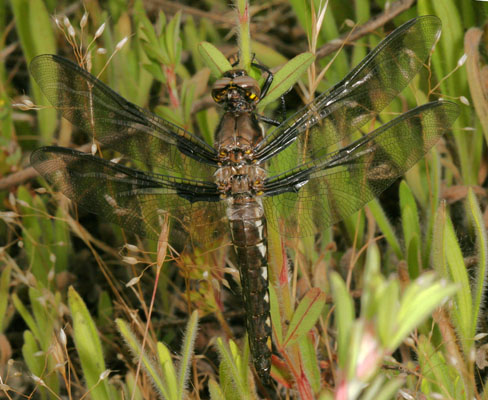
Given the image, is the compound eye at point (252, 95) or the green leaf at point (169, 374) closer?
the green leaf at point (169, 374)

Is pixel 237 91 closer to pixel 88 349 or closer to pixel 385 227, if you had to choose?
pixel 385 227

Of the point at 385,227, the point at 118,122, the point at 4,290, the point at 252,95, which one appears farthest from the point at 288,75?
the point at 4,290

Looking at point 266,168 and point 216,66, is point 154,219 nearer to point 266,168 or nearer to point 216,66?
point 266,168

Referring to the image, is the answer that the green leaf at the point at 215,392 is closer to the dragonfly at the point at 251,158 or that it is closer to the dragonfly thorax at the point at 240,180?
the dragonfly at the point at 251,158

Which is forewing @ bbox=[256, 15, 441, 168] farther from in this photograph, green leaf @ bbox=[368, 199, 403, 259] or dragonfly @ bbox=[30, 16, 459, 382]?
green leaf @ bbox=[368, 199, 403, 259]

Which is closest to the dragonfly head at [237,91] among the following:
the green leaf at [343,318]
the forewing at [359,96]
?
the forewing at [359,96]
